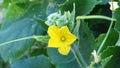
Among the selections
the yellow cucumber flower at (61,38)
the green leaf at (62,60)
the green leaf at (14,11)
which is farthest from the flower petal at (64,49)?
the green leaf at (14,11)

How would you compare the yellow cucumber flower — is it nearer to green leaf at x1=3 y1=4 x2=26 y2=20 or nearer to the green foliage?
the green foliage

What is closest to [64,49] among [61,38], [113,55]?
[61,38]

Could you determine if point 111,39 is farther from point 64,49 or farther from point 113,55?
point 64,49

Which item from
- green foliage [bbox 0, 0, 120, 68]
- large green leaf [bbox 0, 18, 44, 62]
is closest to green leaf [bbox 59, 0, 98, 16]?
green foliage [bbox 0, 0, 120, 68]

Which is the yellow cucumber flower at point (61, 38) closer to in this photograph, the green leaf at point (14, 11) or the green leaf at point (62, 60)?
the green leaf at point (62, 60)

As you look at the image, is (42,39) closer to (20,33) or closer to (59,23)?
(59,23)

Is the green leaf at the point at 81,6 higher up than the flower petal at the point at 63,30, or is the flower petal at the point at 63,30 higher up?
the flower petal at the point at 63,30
